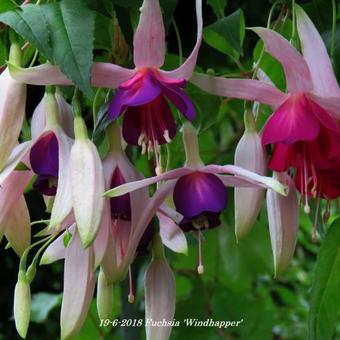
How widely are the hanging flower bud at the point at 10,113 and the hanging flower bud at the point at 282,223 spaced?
0.82ft

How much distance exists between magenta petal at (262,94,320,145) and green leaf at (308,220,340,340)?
210 mm

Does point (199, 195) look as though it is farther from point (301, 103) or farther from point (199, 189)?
point (301, 103)

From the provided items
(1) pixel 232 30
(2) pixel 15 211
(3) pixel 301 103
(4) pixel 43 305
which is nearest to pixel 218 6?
(1) pixel 232 30

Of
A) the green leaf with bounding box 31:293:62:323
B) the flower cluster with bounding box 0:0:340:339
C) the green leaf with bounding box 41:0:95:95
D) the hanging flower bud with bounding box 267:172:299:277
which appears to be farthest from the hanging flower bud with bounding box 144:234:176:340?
the green leaf with bounding box 31:293:62:323

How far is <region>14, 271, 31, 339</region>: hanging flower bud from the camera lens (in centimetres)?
69

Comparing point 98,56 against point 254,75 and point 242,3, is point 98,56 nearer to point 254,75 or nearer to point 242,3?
point 254,75

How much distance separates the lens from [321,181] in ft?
2.36

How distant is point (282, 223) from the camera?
697 millimetres

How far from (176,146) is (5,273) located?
106 cm

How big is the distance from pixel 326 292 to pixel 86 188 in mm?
358

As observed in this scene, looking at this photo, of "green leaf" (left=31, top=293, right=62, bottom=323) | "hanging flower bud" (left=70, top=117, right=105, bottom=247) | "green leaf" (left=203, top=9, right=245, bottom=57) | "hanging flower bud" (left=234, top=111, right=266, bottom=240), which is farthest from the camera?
"green leaf" (left=31, top=293, right=62, bottom=323)

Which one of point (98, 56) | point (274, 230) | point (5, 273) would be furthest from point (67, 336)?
point (5, 273)

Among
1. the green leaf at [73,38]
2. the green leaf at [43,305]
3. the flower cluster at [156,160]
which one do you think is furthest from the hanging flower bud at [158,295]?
the green leaf at [43,305]

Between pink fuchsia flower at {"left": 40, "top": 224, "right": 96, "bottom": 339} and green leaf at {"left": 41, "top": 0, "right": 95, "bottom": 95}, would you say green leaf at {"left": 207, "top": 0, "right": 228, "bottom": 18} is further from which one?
pink fuchsia flower at {"left": 40, "top": 224, "right": 96, "bottom": 339}
